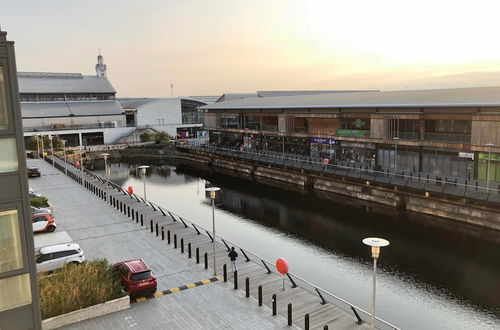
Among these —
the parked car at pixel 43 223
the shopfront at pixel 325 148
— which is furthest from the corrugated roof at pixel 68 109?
the parked car at pixel 43 223

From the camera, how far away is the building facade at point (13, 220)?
446 inches

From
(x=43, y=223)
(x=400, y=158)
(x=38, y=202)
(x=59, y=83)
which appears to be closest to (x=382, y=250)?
(x=400, y=158)

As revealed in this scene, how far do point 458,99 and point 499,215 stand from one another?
14.6 meters

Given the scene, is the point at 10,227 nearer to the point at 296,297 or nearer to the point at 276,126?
the point at 296,297

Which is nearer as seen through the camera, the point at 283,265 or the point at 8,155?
the point at 8,155

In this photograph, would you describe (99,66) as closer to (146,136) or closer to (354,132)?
(146,136)

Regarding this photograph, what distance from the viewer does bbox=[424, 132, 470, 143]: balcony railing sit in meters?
41.4

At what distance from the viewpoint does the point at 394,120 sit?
158ft

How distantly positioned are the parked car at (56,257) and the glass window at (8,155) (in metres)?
11.5

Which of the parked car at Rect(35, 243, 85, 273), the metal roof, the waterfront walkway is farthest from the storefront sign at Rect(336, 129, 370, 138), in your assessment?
the metal roof

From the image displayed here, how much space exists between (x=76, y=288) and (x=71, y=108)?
313 ft

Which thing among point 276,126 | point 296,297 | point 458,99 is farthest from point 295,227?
point 276,126

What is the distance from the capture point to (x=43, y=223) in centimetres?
2973

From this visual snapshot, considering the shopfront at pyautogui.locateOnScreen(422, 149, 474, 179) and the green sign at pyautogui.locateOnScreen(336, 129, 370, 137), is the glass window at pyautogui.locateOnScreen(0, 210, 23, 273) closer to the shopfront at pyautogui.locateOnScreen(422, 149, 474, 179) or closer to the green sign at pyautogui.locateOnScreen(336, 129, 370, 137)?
the shopfront at pyautogui.locateOnScreen(422, 149, 474, 179)
